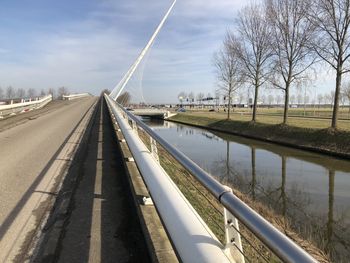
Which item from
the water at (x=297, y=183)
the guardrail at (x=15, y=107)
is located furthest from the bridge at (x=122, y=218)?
the guardrail at (x=15, y=107)

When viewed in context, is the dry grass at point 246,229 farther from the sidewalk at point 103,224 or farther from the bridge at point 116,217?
the sidewalk at point 103,224

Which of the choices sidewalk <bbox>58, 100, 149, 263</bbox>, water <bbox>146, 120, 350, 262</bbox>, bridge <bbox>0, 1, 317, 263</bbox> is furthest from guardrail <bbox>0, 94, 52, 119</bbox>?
sidewalk <bbox>58, 100, 149, 263</bbox>

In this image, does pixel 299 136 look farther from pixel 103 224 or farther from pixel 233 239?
pixel 233 239

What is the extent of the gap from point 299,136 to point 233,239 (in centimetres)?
2762

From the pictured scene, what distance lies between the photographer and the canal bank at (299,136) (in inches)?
973

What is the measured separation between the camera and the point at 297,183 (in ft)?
54.9

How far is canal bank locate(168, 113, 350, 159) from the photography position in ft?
81.1

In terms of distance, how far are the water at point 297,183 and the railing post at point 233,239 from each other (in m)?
6.11

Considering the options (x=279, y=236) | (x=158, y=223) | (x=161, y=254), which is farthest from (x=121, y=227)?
(x=279, y=236)

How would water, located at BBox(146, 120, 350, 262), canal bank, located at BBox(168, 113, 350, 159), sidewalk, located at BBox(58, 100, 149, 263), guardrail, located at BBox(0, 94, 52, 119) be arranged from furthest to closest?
1. guardrail, located at BBox(0, 94, 52, 119)
2. canal bank, located at BBox(168, 113, 350, 159)
3. water, located at BBox(146, 120, 350, 262)
4. sidewalk, located at BBox(58, 100, 149, 263)

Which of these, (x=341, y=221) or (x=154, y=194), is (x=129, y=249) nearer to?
(x=154, y=194)

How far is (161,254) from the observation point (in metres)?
4.22

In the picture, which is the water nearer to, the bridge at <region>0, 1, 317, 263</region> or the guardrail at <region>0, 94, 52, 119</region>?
the bridge at <region>0, 1, 317, 263</region>

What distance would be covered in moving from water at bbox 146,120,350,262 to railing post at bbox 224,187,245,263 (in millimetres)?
6113
